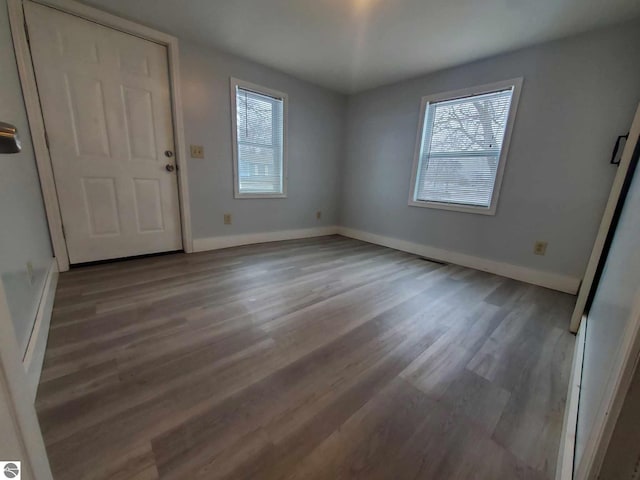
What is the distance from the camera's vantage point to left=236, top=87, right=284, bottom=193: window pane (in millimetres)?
2943

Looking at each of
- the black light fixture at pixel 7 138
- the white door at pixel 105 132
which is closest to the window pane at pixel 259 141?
the white door at pixel 105 132

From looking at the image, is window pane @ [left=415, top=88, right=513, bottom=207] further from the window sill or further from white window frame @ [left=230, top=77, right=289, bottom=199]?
white window frame @ [left=230, top=77, right=289, bottom=199]

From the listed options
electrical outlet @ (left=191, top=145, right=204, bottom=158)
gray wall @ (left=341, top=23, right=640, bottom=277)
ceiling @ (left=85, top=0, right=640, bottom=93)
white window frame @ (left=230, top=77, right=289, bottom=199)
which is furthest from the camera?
white window frame @ (left=230, top=77, right=289, bottom=199)

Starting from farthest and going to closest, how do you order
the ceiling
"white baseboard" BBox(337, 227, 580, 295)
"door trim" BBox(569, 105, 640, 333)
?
"white baseboard" BBox(337, 227, 580, 295), the ceiling, "door trim" BBox(569, 105, 640, 333)

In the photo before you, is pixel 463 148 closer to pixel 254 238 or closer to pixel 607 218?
pixel 607 218

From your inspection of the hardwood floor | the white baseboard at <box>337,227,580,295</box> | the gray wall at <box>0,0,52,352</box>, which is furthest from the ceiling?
the hardwood floor

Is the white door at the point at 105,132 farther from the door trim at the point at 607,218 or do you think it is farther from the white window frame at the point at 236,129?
the door trim at the point at 607,218

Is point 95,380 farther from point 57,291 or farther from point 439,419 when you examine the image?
point 439,419

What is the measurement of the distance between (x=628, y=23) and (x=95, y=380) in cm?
386

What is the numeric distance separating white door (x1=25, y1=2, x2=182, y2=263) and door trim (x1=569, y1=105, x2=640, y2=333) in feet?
10.9

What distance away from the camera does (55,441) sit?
2.71 feet

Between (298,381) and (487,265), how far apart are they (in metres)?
2.42

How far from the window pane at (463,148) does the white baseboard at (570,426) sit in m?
1.82

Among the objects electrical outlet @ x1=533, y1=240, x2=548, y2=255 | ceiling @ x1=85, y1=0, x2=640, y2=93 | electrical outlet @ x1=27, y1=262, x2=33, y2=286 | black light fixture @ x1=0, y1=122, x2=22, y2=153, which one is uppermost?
ceiling @ x1=85, y1=0, x2=640, y2=93
